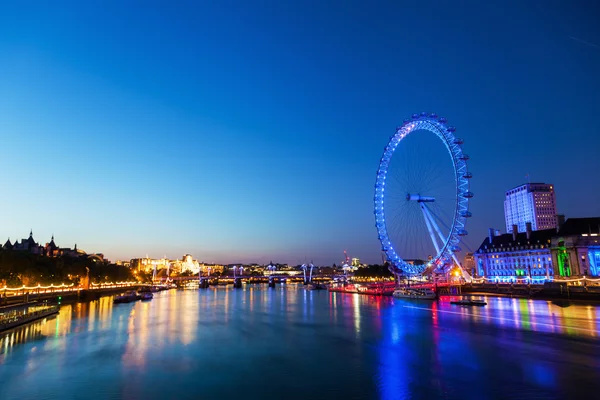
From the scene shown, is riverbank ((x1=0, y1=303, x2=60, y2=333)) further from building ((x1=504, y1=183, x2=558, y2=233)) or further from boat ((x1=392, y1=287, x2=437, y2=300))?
building ((x1=504, y1=183, x2=558, y2=233))

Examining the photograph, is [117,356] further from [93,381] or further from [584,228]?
[584,228]

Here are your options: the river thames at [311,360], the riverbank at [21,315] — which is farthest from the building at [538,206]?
the riverbank at [21,315]

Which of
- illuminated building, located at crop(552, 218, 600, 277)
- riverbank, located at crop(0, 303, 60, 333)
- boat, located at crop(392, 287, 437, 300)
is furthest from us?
illuminated building, located at crop(552, 218, 600, 277)

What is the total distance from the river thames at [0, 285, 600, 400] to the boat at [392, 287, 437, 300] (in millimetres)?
34615

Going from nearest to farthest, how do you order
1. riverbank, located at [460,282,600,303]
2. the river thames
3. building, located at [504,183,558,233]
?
the river thames < riverbank, located at [460,282,600,303] < building, located at [504,183,558,233]

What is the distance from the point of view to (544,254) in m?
107

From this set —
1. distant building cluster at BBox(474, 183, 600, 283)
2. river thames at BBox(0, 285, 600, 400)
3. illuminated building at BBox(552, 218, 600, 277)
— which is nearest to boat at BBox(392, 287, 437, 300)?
distant building cluster at BBox(474, 183, 600, 283)

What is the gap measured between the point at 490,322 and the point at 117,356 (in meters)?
34.7

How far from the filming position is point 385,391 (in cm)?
1939

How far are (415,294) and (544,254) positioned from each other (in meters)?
46.4

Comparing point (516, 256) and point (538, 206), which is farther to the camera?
point (538, 206)

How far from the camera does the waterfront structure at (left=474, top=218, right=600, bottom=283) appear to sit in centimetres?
9106

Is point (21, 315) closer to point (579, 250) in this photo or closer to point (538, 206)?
point (579, 250)

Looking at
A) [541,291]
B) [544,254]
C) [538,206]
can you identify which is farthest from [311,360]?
[538,206]
